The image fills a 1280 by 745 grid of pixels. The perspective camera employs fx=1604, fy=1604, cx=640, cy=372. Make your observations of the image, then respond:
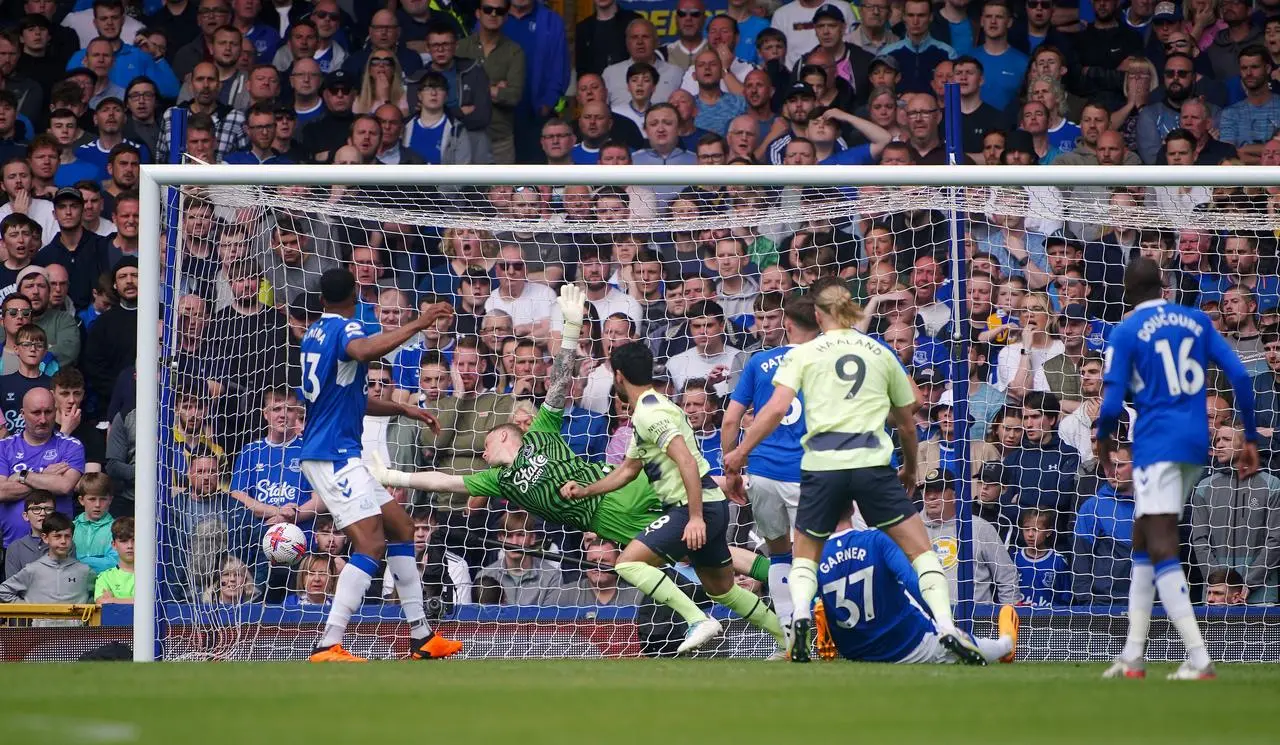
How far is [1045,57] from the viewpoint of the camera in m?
12.1

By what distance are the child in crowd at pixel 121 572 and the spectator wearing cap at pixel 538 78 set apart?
436 centimetres

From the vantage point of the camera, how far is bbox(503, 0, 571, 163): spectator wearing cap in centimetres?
1279

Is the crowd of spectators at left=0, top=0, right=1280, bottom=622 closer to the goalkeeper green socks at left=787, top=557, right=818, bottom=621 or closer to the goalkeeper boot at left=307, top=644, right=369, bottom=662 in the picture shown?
the goalkeeper boot at left=307, top=644, right=369, bottom=662

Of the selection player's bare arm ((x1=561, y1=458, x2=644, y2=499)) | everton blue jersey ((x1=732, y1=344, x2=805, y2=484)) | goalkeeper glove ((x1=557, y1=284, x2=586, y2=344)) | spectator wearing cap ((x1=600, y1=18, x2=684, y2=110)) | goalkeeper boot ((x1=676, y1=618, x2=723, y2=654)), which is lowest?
goalkeeper boot ((x1=676, y1=618, x2=723, y2=654))

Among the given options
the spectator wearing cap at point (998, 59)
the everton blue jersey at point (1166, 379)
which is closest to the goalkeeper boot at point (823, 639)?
the everton blue jersey at point (1166, 379)

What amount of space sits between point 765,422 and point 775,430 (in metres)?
1.19

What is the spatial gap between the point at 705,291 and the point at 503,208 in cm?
155

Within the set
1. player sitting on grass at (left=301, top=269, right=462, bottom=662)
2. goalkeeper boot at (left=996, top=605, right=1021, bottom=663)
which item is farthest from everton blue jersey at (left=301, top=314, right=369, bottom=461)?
goalkeeper boot at (left=996, top=605, right=1021, bottom=663)

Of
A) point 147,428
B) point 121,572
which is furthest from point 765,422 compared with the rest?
point 121,572

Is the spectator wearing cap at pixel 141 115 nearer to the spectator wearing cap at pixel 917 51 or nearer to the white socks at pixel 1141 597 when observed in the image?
the spectator wearing cap at pixel 917 51

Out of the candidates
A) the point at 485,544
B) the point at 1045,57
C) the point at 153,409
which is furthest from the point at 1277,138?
the point at 153,409

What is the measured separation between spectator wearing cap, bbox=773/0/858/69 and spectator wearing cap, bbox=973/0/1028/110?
3.65 ft

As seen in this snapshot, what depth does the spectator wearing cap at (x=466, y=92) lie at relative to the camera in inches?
485

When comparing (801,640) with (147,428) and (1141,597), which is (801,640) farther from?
(147,428)
